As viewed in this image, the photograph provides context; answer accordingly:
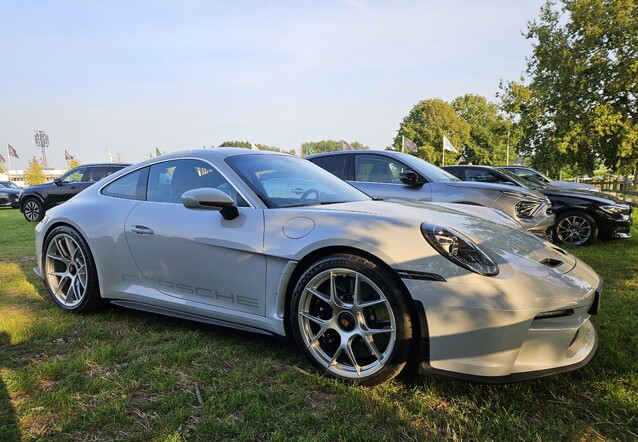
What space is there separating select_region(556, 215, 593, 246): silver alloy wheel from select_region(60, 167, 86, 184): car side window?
11.3 m

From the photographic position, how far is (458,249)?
83.0 inches

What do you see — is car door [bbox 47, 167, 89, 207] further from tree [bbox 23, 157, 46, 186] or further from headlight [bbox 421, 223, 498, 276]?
tree [bbox 23, 157, 46, 186]

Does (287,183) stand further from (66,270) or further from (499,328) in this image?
(66,270)

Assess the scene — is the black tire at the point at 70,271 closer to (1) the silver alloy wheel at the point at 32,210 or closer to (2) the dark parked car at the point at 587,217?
(2) the dark parked car at the point at 587,217

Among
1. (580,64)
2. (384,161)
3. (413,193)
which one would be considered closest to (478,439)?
(413,193)

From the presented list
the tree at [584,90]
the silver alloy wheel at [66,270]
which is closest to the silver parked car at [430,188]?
the silver alloy wheel at [66,270]

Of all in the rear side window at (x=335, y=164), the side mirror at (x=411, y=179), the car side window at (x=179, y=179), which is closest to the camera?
the car side window at (x=179, y=179)

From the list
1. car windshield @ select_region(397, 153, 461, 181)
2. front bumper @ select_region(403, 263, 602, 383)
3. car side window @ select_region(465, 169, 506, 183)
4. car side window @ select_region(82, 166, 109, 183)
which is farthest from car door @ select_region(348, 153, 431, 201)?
car side window @ select_region(82, 166, 109, 183)

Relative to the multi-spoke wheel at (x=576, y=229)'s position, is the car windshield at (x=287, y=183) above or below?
above

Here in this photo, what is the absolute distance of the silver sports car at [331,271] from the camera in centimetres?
195

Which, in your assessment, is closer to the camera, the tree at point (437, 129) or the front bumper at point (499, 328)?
the front bumper at point (499, 328)

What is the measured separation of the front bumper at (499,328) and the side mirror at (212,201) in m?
1.22

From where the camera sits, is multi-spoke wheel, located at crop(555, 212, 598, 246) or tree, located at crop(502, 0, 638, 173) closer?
multi-spoke wheel, located at crop(555, 212, 598, 246)

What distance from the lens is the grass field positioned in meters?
1.82
